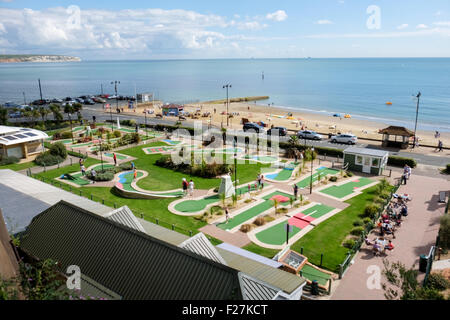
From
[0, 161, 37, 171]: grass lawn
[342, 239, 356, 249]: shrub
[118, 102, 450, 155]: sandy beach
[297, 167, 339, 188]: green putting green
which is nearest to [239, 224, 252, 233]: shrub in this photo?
[342, 239, 356, 249]: shrub

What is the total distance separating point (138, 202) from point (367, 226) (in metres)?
15.9

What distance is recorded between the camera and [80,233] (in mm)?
13664

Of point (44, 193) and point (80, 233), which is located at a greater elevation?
point (80, 233)

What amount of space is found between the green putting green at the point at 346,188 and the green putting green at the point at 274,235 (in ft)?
23.3

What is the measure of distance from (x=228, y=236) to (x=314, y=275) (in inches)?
234

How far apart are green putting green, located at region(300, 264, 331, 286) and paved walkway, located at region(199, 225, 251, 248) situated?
4050mm

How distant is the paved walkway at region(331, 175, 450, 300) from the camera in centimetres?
1641

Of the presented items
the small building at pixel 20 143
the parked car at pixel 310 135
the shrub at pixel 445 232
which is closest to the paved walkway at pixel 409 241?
the shrub at pixel 445 232

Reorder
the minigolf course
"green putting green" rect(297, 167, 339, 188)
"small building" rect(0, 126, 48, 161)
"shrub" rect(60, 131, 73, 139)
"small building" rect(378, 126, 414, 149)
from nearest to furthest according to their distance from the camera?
1. the minigolf course
2. "green putting green" rect(297, 167, 339, 188)
3. "small building" rect(0, 126, 48, 161)
4. "small building" rect(378, 126, 414, 149)
5. "shrub" rect(60, 131, 73, 139)

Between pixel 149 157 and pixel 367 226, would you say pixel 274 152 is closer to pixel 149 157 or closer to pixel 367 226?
pixel 149 157

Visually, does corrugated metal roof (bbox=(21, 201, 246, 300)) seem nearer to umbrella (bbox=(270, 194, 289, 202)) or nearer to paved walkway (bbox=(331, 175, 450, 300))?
paved walkway (bbox=(331, 175, 450, 300))

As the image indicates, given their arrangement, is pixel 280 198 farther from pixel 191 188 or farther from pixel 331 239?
pixel 191 188

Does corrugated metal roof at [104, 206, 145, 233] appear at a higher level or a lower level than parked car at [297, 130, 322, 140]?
higher
